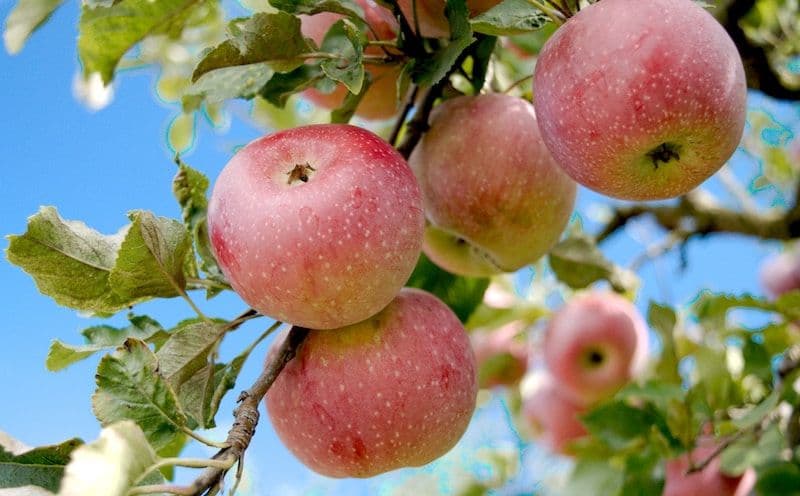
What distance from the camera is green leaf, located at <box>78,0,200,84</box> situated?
0.86 meters

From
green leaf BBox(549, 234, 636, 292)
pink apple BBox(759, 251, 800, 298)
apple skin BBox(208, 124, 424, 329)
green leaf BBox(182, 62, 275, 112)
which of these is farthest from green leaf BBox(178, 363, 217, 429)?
pink apple BBox(759, 251, 800, 298)


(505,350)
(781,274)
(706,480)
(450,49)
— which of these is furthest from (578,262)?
(781,274)

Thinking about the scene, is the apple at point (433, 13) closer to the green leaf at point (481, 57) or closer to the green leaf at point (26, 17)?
the green leaf at point (481, 57)

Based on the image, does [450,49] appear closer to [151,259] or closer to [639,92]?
[639,92]

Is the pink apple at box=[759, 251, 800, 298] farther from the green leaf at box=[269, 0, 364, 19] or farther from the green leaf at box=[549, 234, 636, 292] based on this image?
the green leaf at box=[269, 0, 364, 19]

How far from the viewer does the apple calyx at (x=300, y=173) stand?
0.73 meters

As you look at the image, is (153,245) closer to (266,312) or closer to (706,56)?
(266,312)

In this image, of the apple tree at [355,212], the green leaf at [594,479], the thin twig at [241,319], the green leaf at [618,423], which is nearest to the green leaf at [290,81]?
the apple tree at [355,212]

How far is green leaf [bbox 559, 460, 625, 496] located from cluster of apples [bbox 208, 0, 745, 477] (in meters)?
0.56

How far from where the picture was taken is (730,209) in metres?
1.87

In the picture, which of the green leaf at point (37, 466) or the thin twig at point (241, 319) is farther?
the thin twig at point (241, 319)

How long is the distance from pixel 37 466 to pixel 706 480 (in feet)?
3.38

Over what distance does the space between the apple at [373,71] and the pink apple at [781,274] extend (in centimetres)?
157

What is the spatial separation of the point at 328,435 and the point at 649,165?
0.38 metres
